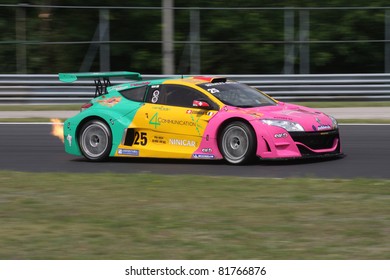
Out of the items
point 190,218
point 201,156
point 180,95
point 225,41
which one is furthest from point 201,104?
point 225,41

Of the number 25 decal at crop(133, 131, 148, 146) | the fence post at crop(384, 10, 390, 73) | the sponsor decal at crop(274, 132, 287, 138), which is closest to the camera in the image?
the sponsor decal at crop(274, 132, 287, 138)

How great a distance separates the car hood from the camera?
40.6 ft

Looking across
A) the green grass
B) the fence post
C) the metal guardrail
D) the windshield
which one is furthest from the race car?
the fence post

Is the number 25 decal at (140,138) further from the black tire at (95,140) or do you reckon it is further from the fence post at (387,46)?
the fence post at (387,46)

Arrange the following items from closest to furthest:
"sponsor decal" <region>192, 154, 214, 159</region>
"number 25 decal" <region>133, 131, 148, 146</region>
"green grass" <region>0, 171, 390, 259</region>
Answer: "green grass" <region>0, 171, 390, 259</region>, "sponsor decal" <region>192, 154, 214, 159</region>, "number 25 decal" <region>133, 131, 148, 146</region>

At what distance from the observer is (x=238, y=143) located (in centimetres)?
1248

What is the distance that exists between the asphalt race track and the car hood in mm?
534

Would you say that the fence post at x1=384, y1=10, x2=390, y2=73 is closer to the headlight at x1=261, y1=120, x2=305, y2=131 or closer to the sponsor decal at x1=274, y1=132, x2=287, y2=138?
the headlight at x1=261, y1=120, x2=305, y2=131

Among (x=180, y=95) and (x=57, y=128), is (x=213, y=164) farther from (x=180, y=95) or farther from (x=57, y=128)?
(x=57, y=128)

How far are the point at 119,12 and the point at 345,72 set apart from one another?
6.16 metres

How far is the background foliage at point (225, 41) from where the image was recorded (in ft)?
75.7

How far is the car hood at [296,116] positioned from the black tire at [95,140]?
209 cm

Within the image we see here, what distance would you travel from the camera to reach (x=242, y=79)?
71.8 feet
